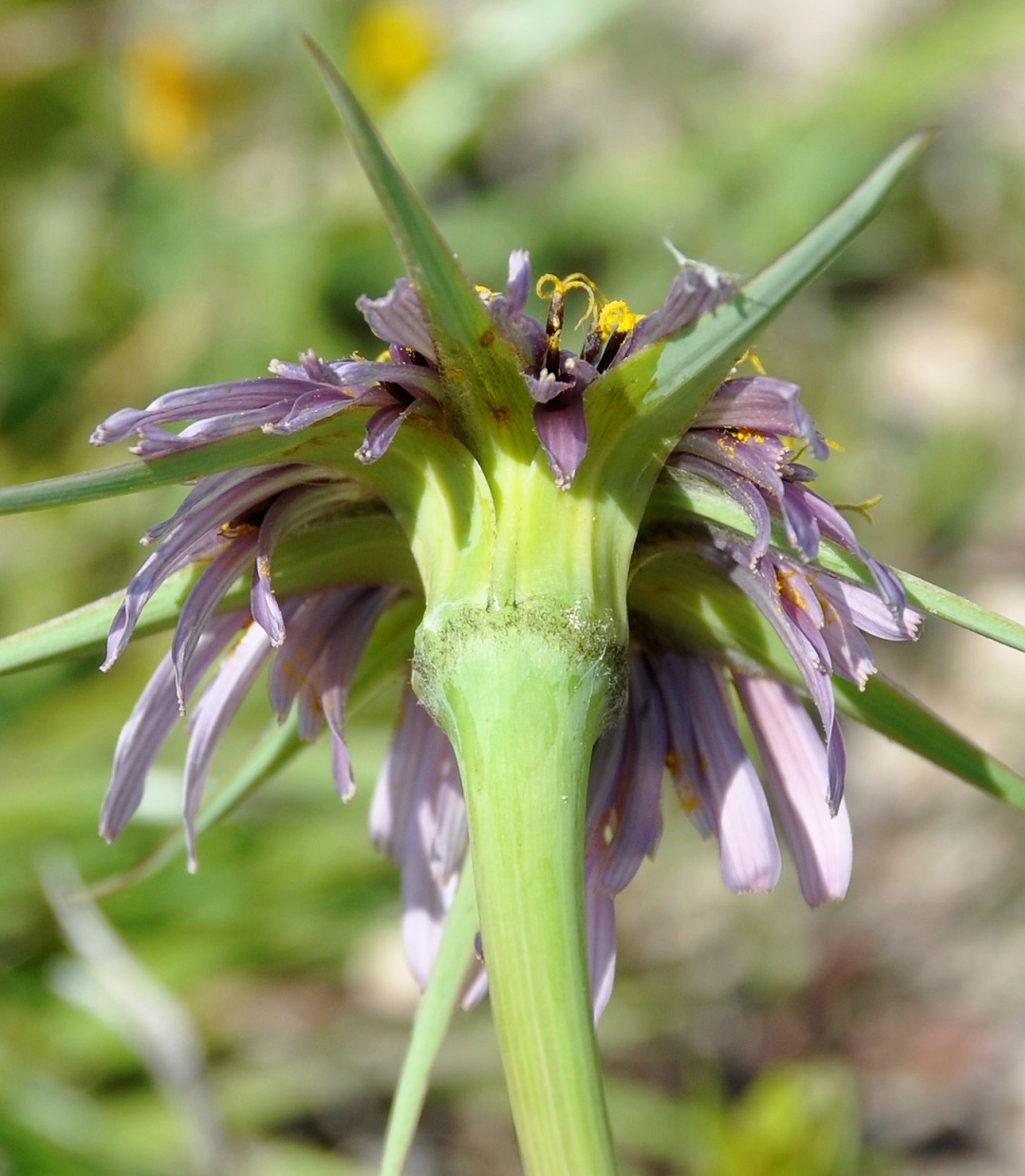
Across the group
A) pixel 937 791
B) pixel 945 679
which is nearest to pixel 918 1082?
pixel 937 791

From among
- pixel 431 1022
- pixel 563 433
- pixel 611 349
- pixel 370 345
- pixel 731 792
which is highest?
pixel 370 345

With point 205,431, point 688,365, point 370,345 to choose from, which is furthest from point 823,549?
point 370,345

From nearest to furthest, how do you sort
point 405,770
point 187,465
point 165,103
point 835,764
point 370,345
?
point 187,465
point 835,764
point 405,770
point 370,345
point 165,103

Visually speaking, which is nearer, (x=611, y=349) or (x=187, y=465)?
(x=187, y=465)

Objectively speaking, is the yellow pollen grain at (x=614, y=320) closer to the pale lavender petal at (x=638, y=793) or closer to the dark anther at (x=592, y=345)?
the dark anther at (x=592, y=345)

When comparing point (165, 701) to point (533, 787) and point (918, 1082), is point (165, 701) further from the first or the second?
point (918, 1082)

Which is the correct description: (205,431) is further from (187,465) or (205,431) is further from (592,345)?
(592,345)
